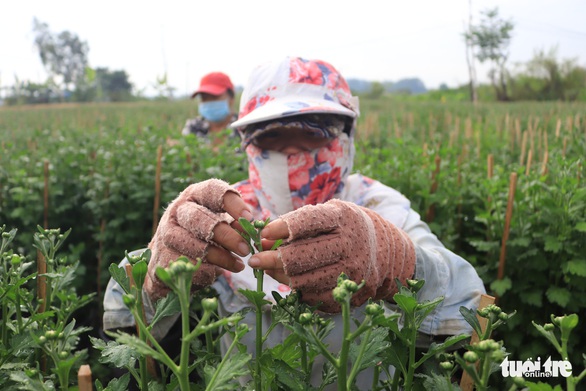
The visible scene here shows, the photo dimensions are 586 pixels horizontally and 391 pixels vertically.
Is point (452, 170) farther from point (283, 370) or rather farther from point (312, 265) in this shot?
point (283, 370)

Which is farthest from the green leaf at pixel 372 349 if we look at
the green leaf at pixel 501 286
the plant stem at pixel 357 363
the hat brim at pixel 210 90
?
the hat brim at pixel 210 90

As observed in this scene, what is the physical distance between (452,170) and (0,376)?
2.65m

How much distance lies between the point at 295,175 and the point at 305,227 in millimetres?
727

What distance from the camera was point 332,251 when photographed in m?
0.95

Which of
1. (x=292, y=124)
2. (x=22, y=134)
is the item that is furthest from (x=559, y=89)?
(x=292, y=124)

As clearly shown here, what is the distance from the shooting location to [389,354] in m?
0.72

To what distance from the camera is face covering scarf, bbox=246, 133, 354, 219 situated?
162cm

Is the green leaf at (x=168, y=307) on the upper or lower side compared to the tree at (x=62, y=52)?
lower

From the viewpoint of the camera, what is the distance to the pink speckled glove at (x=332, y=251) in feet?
3.01

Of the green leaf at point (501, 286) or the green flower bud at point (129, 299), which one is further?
the green leaf at point (501, 286)

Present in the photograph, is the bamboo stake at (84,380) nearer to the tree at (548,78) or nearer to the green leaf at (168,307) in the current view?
the green leaf at (168,307)

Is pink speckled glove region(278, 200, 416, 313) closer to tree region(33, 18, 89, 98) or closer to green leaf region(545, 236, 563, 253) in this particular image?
green leaf region(545, 236, 563, 253)

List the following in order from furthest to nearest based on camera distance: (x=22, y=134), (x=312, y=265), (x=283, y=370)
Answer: (x=22, y=134), (x=312, y=265), (x=283, y=370)

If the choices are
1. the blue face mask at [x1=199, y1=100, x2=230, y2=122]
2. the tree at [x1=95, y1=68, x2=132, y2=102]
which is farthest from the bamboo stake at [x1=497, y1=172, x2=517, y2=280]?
the tree at [x1=95, y1=68, x2=132, y2=102]
